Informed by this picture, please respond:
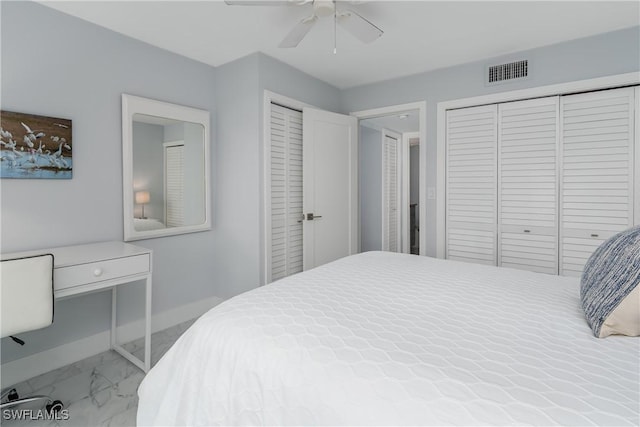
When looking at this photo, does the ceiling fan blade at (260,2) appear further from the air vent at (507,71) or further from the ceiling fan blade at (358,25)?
the air vent at (507,71)

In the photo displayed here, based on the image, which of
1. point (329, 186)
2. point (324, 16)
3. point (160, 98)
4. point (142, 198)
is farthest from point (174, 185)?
point (324, 16)

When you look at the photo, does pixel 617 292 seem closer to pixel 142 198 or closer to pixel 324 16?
pixel 324 16

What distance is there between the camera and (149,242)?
2713 millimetres

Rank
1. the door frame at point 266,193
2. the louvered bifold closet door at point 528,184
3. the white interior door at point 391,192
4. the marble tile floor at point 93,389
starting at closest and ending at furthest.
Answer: the marble tile floor at point 93,389 < the louvered bifold closet door at point 528,184 < the door frame at point 266,193 < the white interior door at point 391,192

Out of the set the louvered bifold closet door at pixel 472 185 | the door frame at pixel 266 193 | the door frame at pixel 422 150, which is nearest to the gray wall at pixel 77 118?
the door frame at pixel 266 193

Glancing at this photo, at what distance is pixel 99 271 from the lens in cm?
185

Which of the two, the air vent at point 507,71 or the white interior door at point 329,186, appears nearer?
the air vent at point 507,71

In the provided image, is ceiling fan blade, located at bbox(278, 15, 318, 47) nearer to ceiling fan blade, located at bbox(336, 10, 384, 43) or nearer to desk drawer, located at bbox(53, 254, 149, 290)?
ceiling fan blade, located at bbox(336, 10, 384, 43)

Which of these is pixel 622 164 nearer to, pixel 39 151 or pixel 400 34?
pixel 400 34

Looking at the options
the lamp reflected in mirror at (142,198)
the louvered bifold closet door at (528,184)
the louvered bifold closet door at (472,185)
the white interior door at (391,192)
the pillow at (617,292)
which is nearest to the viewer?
the pillow at (617,292)

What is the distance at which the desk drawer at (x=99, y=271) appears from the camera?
1723 millimetres

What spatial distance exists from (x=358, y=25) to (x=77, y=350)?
9.43ft

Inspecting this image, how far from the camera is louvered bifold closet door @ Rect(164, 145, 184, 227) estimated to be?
281 cm

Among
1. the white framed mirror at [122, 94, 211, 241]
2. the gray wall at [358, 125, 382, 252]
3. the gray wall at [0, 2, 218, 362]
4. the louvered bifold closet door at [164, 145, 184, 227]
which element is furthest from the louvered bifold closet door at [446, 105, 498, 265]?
the gray wall at [0, 2, 218, 362]
